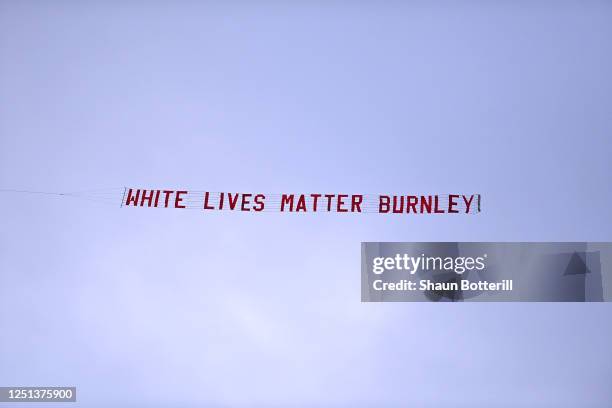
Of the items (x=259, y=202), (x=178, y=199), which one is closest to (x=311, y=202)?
(x=259, y=202)

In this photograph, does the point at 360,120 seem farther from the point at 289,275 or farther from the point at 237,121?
the point at 289,275

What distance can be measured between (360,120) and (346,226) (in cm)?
42

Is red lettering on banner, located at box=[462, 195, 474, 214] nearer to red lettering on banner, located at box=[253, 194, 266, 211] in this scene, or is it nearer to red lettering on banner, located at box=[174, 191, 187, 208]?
red lettering on banner, located at box=[253, 194, 266, 211]

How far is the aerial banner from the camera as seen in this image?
2387 mm

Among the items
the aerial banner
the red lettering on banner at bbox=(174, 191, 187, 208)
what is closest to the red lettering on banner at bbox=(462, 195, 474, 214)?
the aerial banner

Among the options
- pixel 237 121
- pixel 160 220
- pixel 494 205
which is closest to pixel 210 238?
pixel 160 220

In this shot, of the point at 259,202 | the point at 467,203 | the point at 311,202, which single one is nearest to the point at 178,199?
the point at 259,202

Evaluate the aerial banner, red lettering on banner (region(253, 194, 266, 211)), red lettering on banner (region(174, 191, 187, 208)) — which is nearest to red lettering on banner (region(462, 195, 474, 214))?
the aerial banner

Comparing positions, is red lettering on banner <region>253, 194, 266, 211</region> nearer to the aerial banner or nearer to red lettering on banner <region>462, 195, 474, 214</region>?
the aerial banner

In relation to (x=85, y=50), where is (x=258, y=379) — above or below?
below

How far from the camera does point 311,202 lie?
7.89ft

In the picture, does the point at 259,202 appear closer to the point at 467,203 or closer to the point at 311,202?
the point at 311,202

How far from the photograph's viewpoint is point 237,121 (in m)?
2.43

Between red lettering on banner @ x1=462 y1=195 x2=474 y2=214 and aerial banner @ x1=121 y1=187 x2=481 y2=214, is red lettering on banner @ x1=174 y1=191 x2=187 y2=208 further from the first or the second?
red lettering on banner @ x1=462 y1=195 x2=474 y2=214
